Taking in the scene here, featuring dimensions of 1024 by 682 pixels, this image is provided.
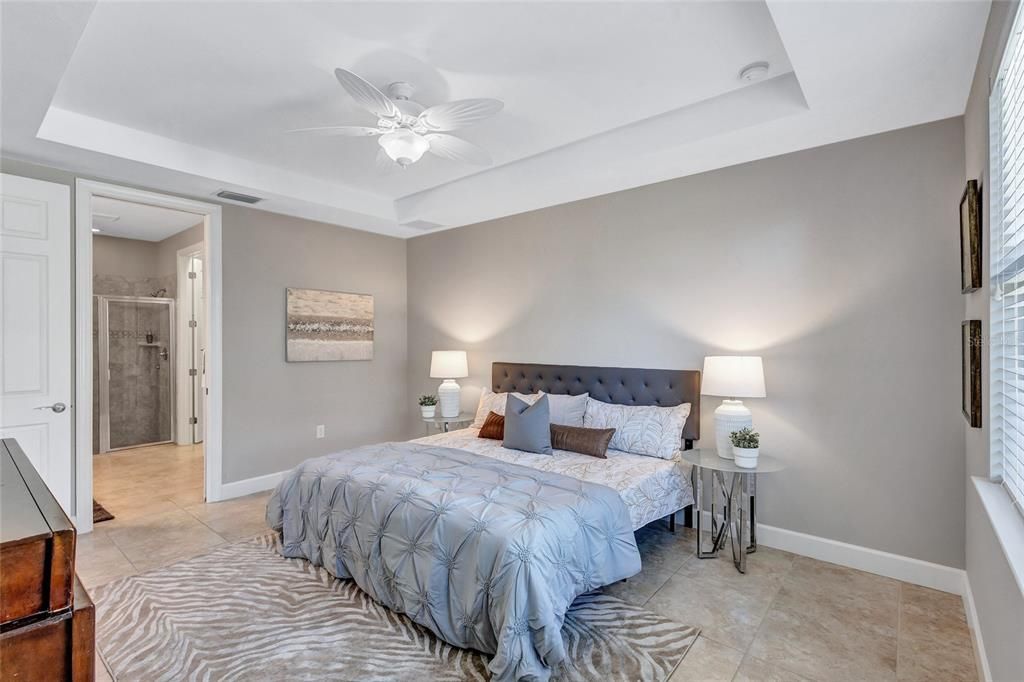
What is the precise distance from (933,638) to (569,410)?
230 cm

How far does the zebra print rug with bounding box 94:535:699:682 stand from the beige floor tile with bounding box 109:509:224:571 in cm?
27

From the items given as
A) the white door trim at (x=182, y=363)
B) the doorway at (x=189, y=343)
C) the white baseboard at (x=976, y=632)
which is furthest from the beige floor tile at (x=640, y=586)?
the white door trim at (x=182, y=363)

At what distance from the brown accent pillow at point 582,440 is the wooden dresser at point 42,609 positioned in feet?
9.77

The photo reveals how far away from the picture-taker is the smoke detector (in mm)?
2436

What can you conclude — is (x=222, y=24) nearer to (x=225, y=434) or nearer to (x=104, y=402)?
(x=225, y=434)

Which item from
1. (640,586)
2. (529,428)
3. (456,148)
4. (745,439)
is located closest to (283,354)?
(529,428)

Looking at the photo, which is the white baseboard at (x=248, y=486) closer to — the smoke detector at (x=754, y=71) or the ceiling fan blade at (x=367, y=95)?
the ceiling fan blade at (x=367, y=95)

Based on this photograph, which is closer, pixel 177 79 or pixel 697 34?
pixel 697 34

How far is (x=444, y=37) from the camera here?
7.36 ft

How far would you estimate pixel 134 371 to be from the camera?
6336 mm

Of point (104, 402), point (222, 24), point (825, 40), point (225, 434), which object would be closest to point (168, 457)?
point (104, 402)

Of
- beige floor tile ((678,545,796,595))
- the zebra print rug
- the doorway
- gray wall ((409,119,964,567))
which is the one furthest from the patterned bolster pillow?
the doorway

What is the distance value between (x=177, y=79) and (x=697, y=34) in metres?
2.61

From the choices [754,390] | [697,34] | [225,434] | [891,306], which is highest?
[697,34]
